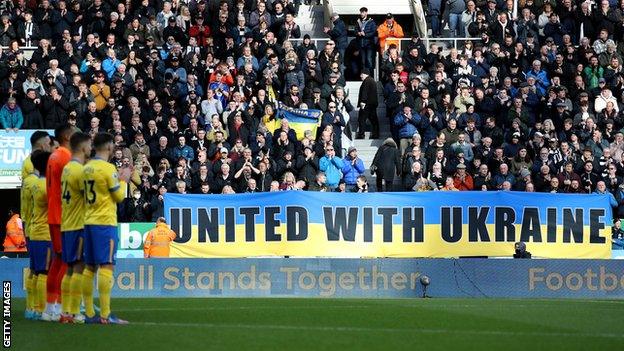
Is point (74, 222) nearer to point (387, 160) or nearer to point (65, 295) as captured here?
point (65, 295)

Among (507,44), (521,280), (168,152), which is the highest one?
(507,44)

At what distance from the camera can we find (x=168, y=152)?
31.7 m

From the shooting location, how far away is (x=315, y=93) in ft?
109

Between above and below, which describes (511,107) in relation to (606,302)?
above

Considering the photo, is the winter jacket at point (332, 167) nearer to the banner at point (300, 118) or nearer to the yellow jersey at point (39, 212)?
the banner at point (300, 118)

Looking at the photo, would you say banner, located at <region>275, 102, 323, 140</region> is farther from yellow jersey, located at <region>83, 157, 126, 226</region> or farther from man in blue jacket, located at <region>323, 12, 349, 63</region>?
yellow jersey, located at <region>83, 157, 126, 226</region>

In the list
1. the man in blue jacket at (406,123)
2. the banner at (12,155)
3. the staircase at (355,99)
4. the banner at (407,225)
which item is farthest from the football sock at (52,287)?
the man in blue jacket at (406,123)

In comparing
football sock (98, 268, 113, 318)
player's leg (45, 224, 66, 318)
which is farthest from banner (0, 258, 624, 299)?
football sock (98, 268, 113, 318)

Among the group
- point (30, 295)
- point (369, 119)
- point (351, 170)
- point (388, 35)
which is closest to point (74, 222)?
point (30, 295)

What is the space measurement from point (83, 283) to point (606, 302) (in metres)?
10.0

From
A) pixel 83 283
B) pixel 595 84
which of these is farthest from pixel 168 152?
pixel 83 283

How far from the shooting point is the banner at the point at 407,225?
28000 mm

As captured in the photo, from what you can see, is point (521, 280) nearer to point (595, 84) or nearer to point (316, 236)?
point (316, 236)

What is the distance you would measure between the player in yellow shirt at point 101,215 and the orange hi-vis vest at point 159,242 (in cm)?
1124
